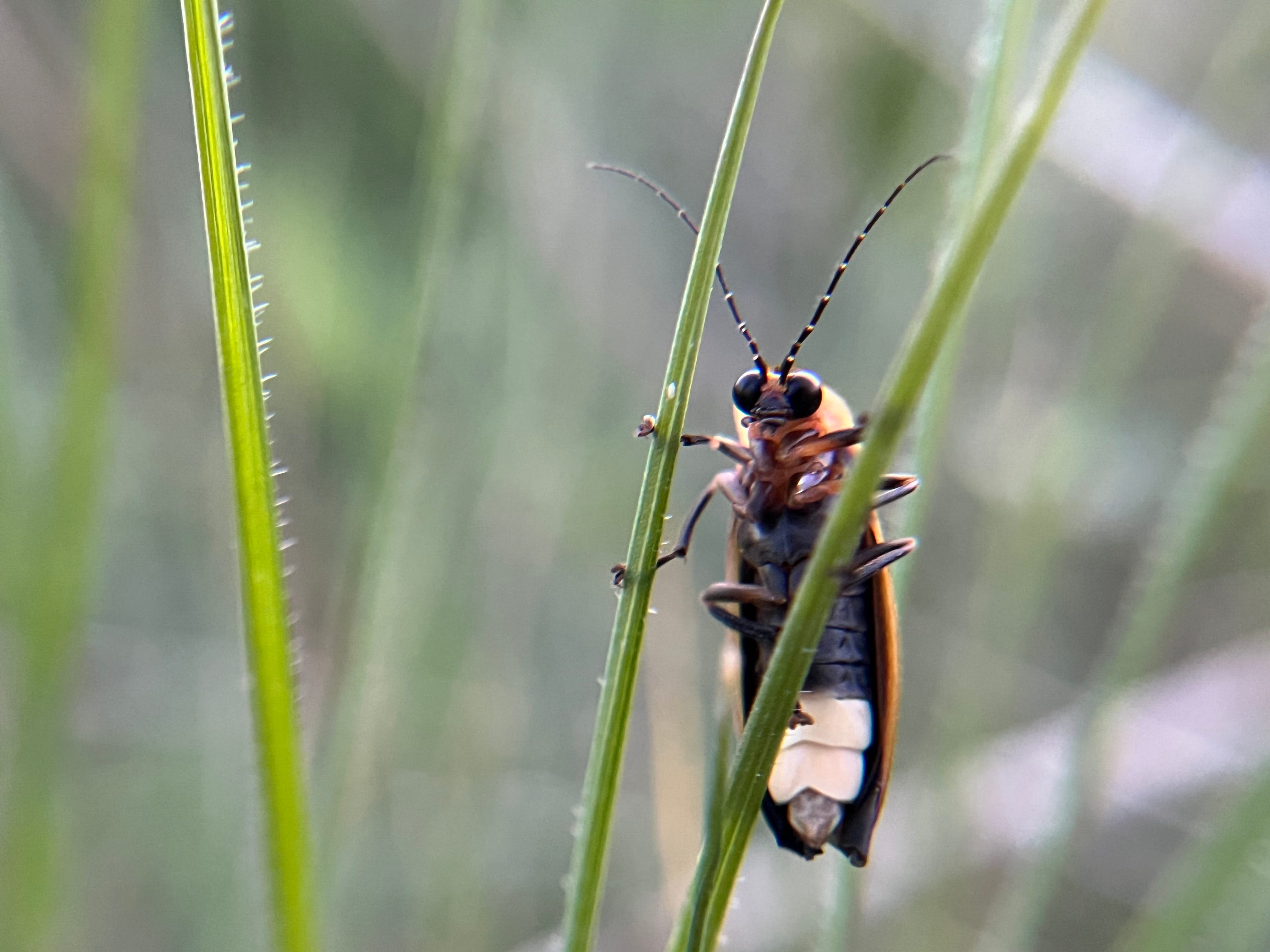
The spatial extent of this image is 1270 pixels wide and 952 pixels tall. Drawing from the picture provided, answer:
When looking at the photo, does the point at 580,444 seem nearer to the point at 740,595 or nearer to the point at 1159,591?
the point at 740,595

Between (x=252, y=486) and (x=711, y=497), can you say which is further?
(x=711, y=497)

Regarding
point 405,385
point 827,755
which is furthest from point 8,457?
point 827,755

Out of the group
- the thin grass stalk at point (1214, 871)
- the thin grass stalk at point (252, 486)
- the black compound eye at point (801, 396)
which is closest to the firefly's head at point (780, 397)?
the black compound eye at point (801, 396)

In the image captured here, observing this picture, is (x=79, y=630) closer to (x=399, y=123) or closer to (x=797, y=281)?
(x=399, y=123)

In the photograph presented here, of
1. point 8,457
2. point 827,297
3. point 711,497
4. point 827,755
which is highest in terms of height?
point 827,297

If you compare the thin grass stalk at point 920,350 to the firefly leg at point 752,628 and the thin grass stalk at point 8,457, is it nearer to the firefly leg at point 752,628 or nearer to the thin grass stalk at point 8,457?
the firefly leg at point 752,628

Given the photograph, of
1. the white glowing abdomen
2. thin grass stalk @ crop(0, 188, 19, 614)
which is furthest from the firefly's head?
thin grass stalk @ crop(0, 188, 19, 614)

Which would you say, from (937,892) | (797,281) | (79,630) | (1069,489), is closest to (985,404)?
(797,281)

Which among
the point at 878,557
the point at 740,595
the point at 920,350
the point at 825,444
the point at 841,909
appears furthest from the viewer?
the point at 825,444

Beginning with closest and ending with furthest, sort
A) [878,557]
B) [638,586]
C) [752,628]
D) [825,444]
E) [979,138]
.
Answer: [638,586] < [979,138] < [878,557] < [752,628] < [825,444]
